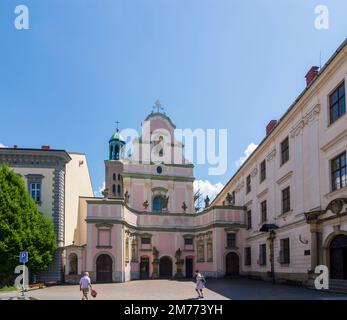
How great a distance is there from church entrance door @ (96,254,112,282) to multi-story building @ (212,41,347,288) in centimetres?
1297

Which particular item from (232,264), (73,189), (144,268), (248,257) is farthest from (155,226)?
(248,257)

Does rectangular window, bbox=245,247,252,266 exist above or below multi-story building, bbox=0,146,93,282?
below

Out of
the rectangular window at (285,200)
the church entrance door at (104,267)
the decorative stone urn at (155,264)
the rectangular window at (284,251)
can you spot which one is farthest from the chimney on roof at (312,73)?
the decorative stone urn at (155,264)

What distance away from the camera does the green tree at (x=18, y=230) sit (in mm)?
29625

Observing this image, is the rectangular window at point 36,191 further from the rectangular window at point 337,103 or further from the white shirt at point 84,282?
the rectangular window at point 337,103

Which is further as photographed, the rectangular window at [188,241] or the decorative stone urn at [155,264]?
the rectangular window at [188,241]

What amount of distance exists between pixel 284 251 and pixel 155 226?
1890 centimetres

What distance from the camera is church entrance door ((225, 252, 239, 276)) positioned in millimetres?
42581

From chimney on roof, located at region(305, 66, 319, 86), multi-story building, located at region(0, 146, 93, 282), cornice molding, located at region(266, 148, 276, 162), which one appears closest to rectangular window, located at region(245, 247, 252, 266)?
cornice molding, located at region(266, 148, 276, 162)

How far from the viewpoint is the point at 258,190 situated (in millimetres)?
37125

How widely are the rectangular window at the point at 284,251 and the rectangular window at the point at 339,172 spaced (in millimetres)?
8644

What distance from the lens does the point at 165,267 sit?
45.9 metres

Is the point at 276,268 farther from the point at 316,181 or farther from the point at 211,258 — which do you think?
the point at 211,258

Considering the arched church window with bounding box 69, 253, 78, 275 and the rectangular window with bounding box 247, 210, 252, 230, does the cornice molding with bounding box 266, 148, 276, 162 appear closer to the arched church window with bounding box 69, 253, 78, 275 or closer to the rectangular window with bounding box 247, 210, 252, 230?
the rectangular window with bounding box 247, 210, 252, 230
